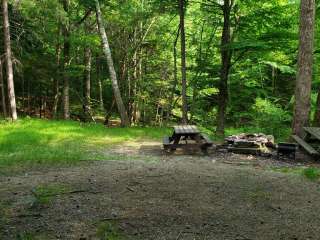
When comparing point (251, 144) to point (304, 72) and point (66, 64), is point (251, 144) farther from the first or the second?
point (66, 64)

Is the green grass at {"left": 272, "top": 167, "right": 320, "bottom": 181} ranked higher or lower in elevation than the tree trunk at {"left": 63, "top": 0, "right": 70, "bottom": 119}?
lower

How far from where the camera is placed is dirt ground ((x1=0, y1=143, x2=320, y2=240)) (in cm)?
440

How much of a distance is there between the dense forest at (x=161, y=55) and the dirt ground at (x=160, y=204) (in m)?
6.69

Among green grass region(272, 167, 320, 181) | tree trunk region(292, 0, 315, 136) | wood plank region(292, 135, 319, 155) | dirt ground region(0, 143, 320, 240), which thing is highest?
tree trunk region(292, 0, 315, 136)

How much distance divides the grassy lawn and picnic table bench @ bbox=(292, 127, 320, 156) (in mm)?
5411

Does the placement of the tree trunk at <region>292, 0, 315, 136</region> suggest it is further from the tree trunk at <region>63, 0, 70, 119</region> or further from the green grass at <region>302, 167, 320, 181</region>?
the tree trunk at <region>63, 0, 70, 119</region>

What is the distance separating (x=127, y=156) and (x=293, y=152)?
14.6ft

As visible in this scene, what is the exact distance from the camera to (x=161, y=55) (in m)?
24.8

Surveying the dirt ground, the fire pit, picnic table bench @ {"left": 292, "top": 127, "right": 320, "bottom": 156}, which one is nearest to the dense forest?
picnic table bench @ {"left": 292, "top": 127, "right": 320, "bottom": 156}

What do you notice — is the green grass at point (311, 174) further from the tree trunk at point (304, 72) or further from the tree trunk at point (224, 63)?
the tree trunk at point (224, 63)

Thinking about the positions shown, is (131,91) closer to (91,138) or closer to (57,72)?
(57,72)

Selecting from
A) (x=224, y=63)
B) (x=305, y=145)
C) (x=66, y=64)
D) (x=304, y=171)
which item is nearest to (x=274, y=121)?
(x=224, y=63)

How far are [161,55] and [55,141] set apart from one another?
1356cm

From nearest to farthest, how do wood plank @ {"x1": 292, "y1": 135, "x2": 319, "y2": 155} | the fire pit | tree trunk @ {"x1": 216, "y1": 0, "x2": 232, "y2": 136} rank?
wood plank @ {"x1": 292, "y1": 135, "x2": 319, "y2": 155} → the fire pit → tree trunk @ {"x1": 216, "y1": 0, "x2": 232, "y2": 136}
